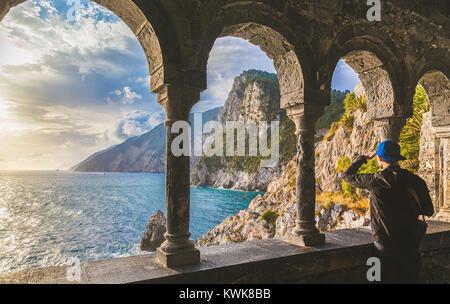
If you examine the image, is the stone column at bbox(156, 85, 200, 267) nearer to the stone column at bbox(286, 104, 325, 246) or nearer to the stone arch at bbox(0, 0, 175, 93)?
the stone arch at bbox(0, 0, 175, 93)

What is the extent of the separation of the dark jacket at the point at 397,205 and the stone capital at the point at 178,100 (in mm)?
1884

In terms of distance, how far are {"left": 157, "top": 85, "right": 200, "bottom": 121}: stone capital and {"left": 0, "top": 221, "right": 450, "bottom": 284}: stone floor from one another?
1.47m

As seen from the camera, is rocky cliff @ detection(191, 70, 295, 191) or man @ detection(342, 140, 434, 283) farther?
rocky cliff @ detection(191, 70, 295, 191)

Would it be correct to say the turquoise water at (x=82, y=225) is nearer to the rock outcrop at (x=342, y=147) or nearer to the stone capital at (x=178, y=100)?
the rock outcrop at (x=342, y=147)

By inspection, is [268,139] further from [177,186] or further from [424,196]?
[424,196]

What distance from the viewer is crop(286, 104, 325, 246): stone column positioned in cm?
367

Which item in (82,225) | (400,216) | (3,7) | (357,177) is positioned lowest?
(82,225)

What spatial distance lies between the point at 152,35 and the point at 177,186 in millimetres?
1546

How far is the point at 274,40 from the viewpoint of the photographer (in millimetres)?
3770

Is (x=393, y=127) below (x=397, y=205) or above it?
above

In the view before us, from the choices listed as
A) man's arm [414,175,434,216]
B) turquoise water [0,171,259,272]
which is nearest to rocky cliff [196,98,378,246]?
man's arm [414,175,434,216]

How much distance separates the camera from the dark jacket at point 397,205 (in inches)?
93.6

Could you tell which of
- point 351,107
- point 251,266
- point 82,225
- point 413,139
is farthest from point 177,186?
point 82,225
